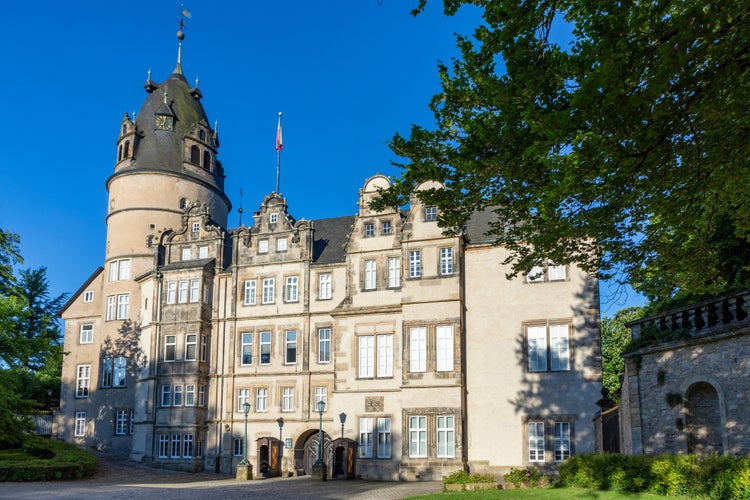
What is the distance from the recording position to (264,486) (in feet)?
98.5

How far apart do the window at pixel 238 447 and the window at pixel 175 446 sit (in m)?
3.15

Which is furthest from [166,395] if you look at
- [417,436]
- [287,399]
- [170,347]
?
[417,436]

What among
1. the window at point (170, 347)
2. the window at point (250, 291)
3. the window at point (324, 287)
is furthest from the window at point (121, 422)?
the window at point (324, 287)

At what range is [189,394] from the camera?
A: 39875 mm

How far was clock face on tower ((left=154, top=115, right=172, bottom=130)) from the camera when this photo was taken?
48250mm

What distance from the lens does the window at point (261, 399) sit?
39.1 meters

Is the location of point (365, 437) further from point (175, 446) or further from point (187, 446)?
point (175, 446)

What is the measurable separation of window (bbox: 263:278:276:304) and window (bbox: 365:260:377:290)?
627cm

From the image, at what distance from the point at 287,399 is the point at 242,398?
9.12 feet

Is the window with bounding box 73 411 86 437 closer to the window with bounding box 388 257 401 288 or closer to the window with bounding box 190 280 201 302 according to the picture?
the window with bounding box 190 280 201 302

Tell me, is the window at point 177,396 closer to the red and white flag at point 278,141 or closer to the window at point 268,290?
the window at point 268,290

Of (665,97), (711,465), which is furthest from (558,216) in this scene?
(711,465)

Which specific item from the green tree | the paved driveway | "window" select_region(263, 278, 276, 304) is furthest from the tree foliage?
the green tree

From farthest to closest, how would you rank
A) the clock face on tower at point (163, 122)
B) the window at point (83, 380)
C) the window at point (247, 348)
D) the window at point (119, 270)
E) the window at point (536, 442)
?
1. the clock face on tower at point (163, 122)
2. the window at point (83, 380)
3. the window at point (119, 270)
4. the window at point (247, 348)
5. the window at point (536, 442)
